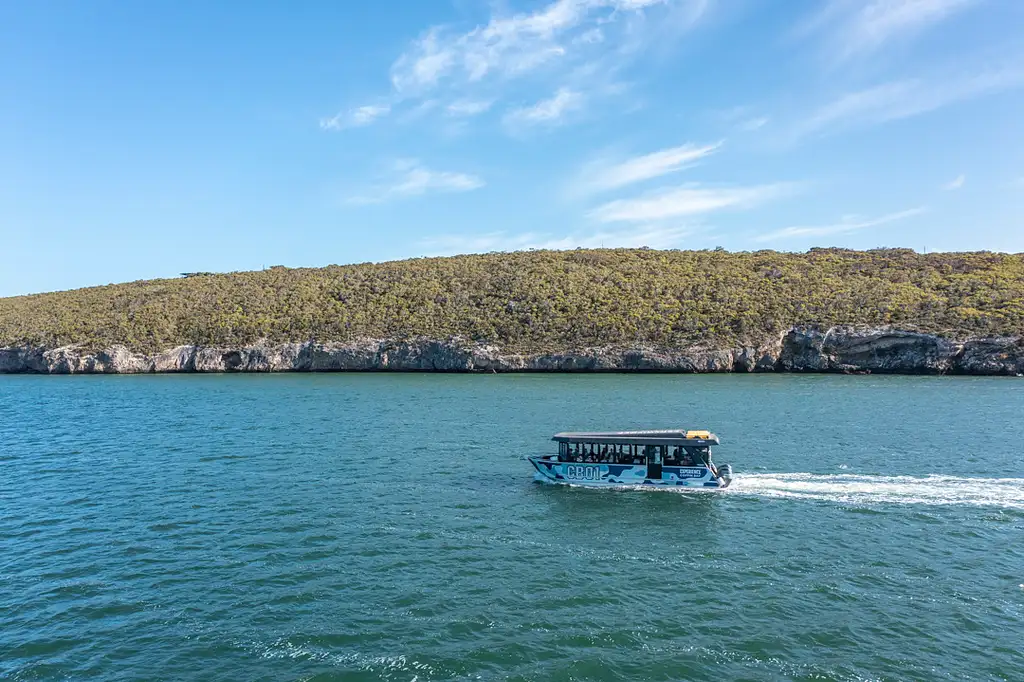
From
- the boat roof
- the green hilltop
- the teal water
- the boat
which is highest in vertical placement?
the green hilltop

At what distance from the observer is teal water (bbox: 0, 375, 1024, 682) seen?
1731 centimetres

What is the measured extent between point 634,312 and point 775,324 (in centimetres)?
2405

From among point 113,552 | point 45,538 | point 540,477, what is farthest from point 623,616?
point 45,538

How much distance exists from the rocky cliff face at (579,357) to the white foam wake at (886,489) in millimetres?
69627

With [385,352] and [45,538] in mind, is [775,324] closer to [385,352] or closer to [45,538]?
[385,352]

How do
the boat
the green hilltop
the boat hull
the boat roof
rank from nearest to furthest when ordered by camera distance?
the boat → the boat roof → the boat hull → the green hilltop

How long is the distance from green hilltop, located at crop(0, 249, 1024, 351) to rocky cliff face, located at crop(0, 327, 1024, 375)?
2.92 meters

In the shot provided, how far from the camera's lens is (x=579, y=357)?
355 feet

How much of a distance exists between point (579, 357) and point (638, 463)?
240ft

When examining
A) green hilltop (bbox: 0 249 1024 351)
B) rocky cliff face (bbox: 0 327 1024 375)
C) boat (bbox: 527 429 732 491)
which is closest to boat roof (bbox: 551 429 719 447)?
boat (bbox: 527 429 732 491)

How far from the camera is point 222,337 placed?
126 metres

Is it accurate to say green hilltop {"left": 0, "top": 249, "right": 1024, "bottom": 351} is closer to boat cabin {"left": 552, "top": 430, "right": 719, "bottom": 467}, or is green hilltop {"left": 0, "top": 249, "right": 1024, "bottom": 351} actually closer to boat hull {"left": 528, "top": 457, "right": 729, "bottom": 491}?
boat cabin {"left": 552, "top": 430, "right": 719, "bottom": 467}

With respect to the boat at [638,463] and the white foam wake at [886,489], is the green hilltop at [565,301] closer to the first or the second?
the white foam wake at [886,489]

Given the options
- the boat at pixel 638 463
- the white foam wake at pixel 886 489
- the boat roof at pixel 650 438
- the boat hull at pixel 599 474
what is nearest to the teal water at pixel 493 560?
the white foam wake at pixel 886 489
